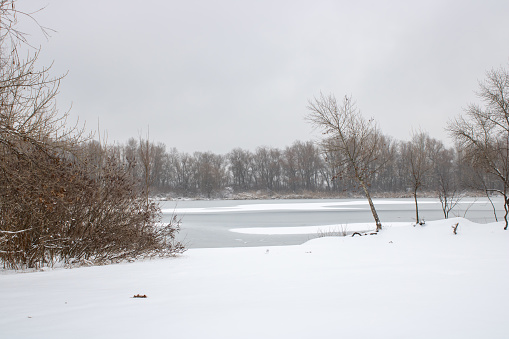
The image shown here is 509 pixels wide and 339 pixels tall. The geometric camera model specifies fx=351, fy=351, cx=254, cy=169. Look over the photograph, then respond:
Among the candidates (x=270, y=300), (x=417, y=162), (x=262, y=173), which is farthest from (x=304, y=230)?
(x=262, y=173)

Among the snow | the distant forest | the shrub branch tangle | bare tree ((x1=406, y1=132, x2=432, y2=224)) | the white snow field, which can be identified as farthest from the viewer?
the distant forest

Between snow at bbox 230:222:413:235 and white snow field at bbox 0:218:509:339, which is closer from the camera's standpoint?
white snow field at bbox 0:218:509:339

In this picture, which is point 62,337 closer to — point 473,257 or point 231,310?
point 231,310

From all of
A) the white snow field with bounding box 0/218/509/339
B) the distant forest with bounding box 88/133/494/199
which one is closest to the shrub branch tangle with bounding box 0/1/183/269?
the white snow field with bounding box 0/218/509/339

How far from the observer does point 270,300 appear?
406 centimetres

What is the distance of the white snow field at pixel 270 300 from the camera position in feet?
9.80

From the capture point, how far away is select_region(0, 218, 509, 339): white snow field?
2.99 metres

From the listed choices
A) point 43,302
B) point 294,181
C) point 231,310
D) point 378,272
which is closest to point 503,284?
point 378,272

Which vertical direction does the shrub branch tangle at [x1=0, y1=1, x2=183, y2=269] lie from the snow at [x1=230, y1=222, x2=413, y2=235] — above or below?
above

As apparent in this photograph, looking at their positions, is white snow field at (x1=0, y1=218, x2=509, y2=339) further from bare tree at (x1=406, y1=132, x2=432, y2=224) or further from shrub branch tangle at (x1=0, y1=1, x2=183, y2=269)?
bare tree at (x1=406, y1=132, x2=432, y2=224)

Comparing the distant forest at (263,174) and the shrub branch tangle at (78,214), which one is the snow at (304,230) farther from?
the distant forest at (263,174)

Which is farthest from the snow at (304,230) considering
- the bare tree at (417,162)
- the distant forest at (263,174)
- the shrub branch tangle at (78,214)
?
the distant forest at (263,174)

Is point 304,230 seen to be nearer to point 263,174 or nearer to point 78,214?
point 78,214

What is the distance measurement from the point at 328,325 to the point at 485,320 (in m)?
1.43
